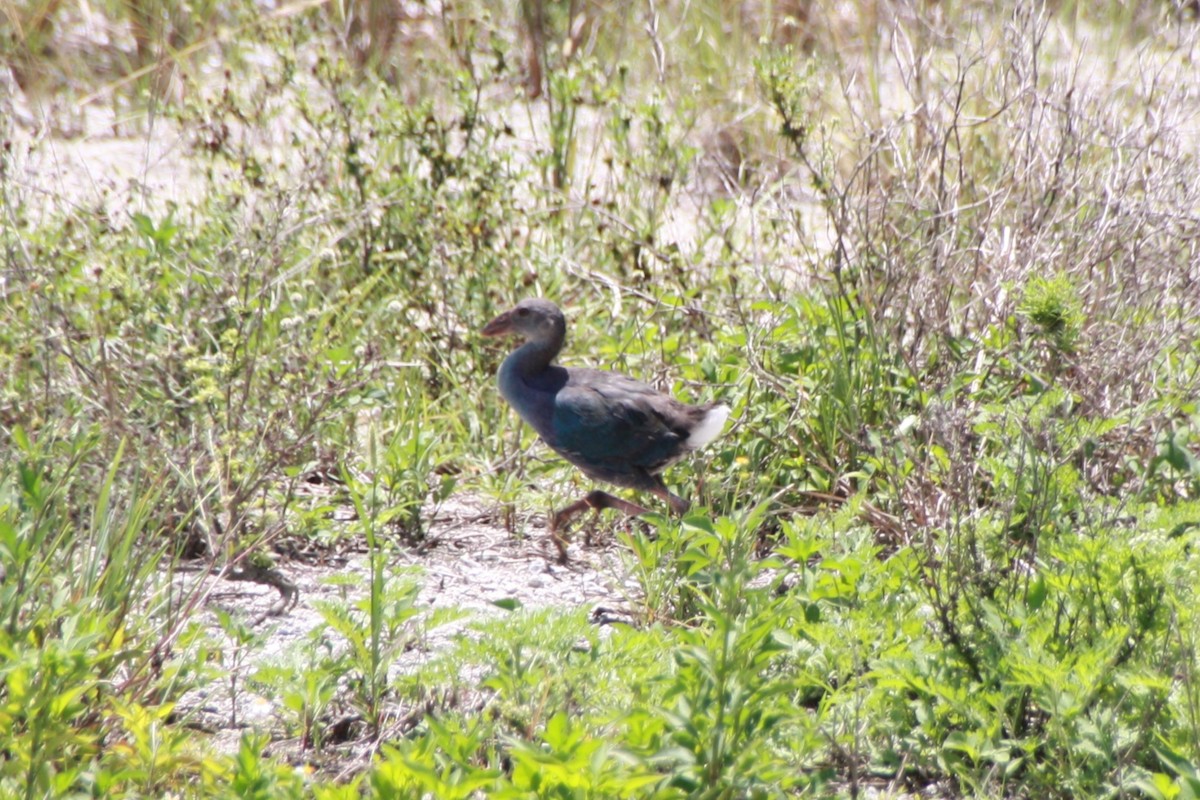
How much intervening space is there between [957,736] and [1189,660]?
A: 0.51m

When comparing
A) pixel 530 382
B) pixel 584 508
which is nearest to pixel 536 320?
pixel 530 382

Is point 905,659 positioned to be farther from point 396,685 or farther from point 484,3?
point 484,3

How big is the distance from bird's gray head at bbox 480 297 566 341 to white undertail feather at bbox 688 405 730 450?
0.71 m

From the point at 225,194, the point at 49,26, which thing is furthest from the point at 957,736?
the point at 49,26

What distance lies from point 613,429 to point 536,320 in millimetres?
642

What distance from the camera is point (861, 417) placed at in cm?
471

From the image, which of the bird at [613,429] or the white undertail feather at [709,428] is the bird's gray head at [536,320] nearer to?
the bird at [613,429]

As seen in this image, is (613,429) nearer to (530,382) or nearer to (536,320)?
(530,382)

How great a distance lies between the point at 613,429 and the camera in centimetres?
471

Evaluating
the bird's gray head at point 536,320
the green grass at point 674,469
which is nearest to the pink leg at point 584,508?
the green grass at point 674,469

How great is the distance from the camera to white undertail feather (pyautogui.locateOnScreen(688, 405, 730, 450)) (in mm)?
4594

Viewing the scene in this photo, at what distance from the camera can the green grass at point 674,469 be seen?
294 centimetres

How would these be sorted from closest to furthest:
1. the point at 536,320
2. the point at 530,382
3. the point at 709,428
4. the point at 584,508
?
the point at 709,428 < the point at 584,508 < the point at 530,382 < the point at 536,320

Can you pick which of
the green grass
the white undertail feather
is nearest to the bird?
the white undertail feather
